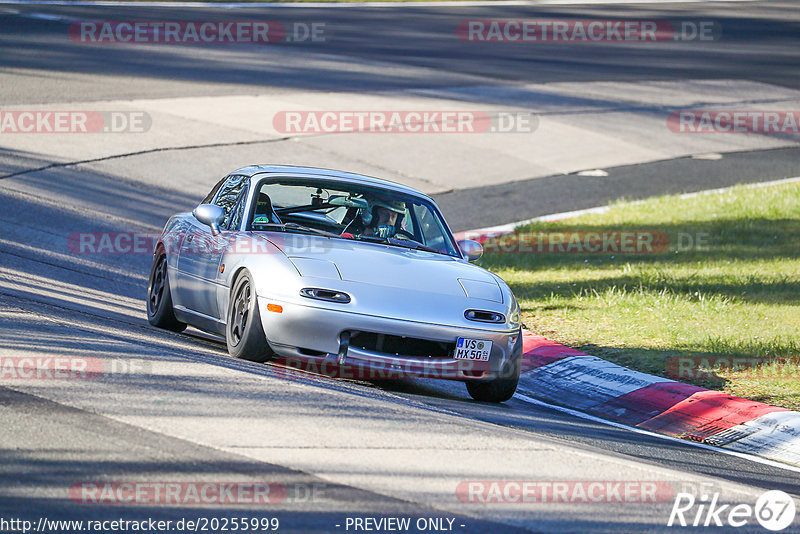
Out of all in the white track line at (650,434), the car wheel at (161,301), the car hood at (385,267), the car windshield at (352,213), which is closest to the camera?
the white track line at (650,434)

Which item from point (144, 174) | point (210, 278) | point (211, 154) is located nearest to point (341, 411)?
point (210, 278)

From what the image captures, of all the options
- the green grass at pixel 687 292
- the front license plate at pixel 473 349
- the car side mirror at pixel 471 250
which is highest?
the car side mirror at pixel 471 250

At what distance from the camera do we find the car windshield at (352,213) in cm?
866

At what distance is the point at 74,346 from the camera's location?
6953 millimetres

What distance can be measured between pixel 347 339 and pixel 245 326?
0.84 meters

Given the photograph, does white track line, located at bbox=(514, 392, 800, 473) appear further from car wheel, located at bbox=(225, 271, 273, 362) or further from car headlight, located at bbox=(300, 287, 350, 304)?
car wheel, located at bbox=(225, 271, 273, 362)

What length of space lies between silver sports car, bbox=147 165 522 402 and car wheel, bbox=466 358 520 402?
Answer: 0.01 metres

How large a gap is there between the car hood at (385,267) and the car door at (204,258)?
608 millimetres

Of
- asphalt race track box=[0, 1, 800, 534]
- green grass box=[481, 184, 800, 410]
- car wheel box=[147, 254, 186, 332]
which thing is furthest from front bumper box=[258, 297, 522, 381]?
green grass box=[481, 184, 800, 410]

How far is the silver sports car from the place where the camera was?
729 centimetres

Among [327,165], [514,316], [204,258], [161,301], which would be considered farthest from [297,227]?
Result: [327,165]

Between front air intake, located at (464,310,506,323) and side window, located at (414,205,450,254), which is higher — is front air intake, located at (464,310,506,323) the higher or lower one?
the lower one

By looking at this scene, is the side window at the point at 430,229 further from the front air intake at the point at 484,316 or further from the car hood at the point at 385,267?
the front air intake at the point at 484,316

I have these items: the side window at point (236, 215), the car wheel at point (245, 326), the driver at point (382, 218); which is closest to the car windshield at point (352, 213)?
the driver at point (382, 218)
